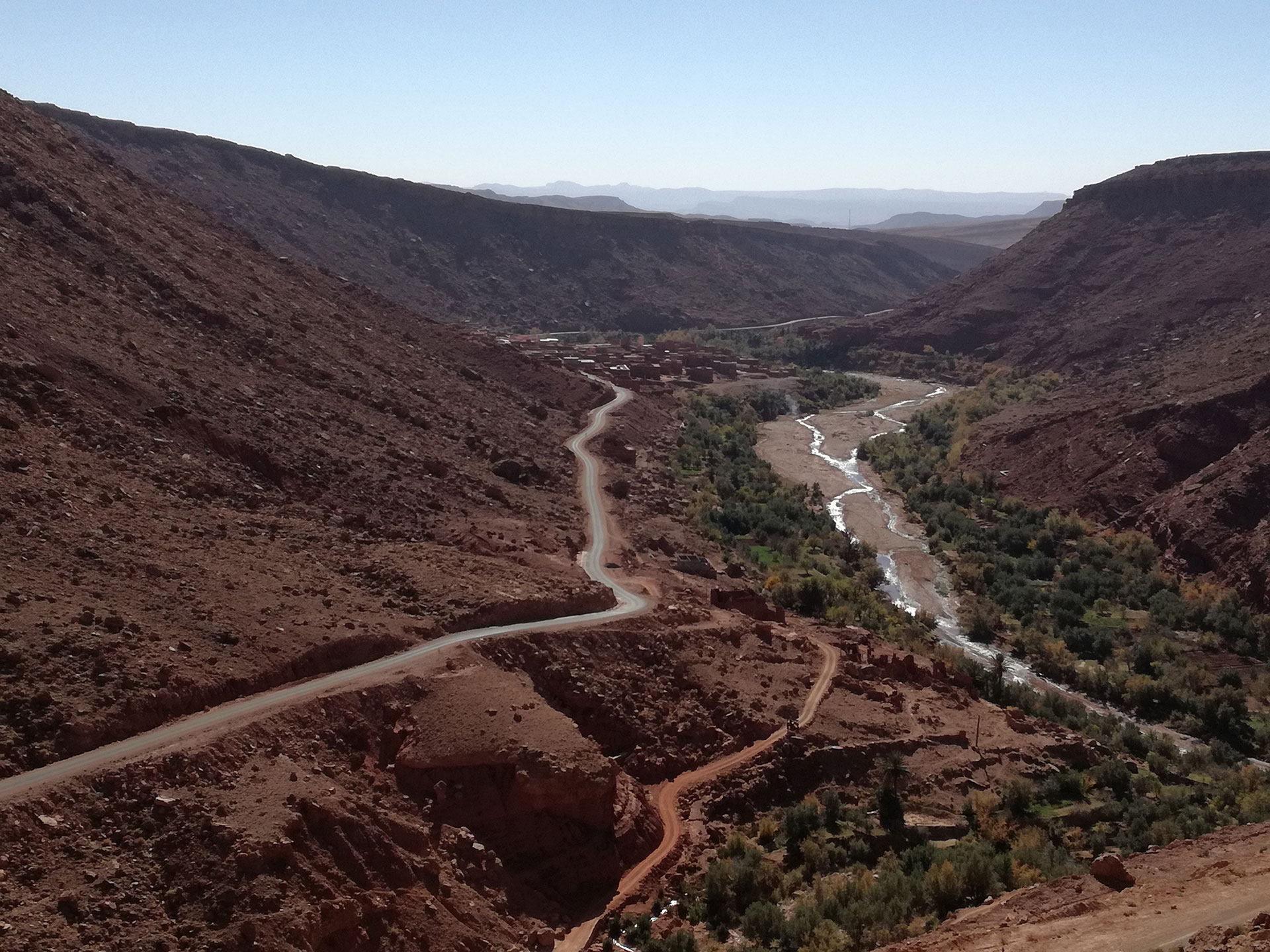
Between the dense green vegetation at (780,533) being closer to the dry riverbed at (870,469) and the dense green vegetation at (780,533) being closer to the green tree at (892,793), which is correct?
the dry riverbed at (870,469)

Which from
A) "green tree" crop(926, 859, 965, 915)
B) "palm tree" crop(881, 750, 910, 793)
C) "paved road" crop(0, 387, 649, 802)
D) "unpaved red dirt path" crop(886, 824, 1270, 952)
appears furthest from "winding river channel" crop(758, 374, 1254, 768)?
"green tree" crop(926, 859, 965, 915)

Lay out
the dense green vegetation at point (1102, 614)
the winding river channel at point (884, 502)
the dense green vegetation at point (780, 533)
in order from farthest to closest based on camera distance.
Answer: the winding river channel at point (884, 502) → the dense green vegetation at point (780, 533) → the dense green vegetation at point (1102, 614)

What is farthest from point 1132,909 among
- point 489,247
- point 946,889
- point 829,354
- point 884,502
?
point 489,247

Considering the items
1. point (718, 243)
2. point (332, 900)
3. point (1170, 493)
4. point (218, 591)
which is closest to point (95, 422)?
point (218, 591)

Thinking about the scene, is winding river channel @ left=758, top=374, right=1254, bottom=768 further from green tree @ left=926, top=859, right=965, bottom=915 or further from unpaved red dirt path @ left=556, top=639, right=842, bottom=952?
green tree @ left=926, top=859, right=965, bottom=915

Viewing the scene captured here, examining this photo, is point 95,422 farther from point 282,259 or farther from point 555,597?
point 282,259

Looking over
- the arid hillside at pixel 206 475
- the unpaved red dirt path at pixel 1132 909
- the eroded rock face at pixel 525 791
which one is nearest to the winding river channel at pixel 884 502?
the unpaved red dirt path at pixel 1132 909
